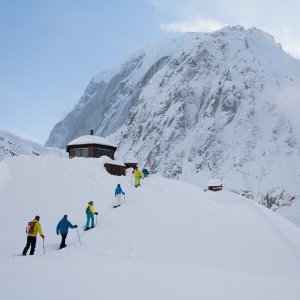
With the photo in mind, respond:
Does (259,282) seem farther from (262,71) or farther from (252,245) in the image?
(262,71)

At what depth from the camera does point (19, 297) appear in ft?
29.7

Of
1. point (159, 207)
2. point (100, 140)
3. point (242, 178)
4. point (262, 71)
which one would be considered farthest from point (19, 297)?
point (262, 71)

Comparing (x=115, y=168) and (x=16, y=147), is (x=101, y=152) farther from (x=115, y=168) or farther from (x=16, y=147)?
(x=16, y=147)

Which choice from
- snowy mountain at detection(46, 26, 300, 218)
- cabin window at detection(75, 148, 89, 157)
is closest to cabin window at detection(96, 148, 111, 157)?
cabin window at detection(75, 148, 89, 157)

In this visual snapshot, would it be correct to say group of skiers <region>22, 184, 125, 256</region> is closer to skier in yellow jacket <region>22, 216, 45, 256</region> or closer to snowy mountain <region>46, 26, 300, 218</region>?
skier in yellow jacket <region>22, 216, 45, 256</region>

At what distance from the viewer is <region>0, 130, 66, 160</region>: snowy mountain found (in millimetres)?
104250

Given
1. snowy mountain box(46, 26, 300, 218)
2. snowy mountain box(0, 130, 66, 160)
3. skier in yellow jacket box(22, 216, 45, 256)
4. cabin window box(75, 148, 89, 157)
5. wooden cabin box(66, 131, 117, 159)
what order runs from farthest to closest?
snowy mountain box(46, 26, 300, 218) < snowy mountain box(0, 130, 66, 160) < cabin window box(75, 148, 89, 157) < wooden cabin box(66, 131, 117, 159) < skier in yellow jacket box(22, 216, 45, 256)

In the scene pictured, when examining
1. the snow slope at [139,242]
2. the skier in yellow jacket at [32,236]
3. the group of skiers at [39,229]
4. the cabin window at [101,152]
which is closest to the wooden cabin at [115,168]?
the snow slope at [139,242]

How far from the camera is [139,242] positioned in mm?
16734

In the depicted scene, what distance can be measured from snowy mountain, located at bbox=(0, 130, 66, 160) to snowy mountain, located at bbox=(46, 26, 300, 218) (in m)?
26.4

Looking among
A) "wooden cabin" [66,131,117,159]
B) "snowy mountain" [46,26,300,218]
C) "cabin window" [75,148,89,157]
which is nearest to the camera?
"wooden cabin" [66,131,117,159]

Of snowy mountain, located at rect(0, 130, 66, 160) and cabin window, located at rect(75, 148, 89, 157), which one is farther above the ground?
snowy mountain, located at rect(0, 130, 66, 160)

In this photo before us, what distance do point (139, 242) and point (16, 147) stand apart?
351ft

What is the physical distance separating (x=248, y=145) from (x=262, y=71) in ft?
99.9
